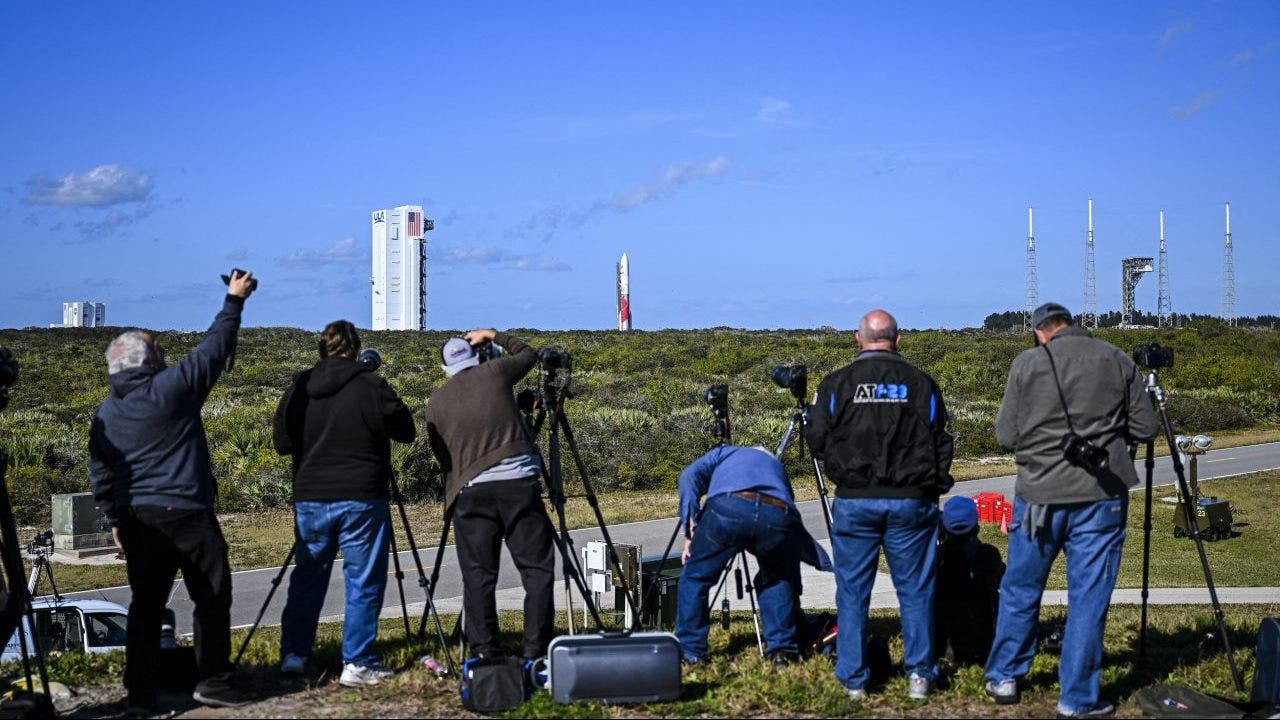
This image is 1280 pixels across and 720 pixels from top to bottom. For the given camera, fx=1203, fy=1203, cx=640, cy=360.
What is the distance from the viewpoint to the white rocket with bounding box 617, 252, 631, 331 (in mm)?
68062

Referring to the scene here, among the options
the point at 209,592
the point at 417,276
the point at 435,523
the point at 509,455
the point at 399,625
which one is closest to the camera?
the point at 209,592

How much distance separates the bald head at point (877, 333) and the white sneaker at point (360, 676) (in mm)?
3044

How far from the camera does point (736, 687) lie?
6020 millimetres

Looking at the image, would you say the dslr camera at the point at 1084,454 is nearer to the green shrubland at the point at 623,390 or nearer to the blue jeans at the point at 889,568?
the blue jeans at the point at 889,568

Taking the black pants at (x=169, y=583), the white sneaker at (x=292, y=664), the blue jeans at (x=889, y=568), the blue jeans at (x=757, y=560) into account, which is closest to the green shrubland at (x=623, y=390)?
the white sneaker at (x=292, y=664)

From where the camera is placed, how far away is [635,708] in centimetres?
575

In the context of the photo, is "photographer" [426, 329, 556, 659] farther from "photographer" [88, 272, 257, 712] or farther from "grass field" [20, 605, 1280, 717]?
"photographer" [88, 272, 257, 712]

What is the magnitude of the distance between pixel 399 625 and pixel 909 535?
562 centimetres

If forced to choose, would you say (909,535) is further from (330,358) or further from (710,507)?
(330,358)

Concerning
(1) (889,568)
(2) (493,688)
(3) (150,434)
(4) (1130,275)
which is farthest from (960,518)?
(4) (1130,275)

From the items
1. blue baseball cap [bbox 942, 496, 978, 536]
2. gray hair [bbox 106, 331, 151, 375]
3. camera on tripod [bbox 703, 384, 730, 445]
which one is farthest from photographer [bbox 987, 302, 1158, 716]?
gray hair [bbox 106, 331, 151, 375]

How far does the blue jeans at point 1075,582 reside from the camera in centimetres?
556

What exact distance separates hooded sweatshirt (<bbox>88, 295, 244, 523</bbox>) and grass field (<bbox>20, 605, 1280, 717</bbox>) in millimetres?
1107

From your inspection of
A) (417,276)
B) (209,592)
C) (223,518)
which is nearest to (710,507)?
(209,592)
